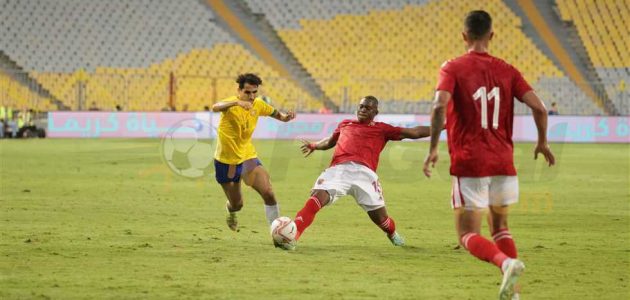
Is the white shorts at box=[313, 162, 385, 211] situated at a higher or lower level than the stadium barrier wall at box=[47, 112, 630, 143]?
higher

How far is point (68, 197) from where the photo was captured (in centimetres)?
1534

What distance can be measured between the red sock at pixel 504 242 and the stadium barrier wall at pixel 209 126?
102 feet

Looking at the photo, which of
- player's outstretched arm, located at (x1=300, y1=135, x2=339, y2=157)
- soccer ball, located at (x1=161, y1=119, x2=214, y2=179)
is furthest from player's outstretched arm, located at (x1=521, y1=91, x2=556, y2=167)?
soccer ball, located at (x1=161, y1=119, x2=214, y2=179)

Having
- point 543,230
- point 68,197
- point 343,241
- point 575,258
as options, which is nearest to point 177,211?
point 68,197

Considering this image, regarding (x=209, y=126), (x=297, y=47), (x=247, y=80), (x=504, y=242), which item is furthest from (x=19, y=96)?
(x=504, y=242)

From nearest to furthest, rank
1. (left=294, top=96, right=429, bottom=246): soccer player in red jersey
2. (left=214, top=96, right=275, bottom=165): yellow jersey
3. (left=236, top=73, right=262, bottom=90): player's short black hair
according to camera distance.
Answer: (left=294, top=96, right=429, bottom=246): soccer player in red jersey < (left=236, top=73, right=262, bottom=90): player's short black hair < (left=214, top=96, right=275, bottom=165): yellow jersey

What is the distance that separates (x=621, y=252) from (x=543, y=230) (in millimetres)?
1981

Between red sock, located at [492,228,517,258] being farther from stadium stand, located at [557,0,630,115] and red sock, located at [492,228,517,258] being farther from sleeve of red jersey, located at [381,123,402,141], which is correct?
stadium stand, located at [557,0,630,115]

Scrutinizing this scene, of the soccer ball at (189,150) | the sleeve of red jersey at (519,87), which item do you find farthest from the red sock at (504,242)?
the soccer ball at (189,150)

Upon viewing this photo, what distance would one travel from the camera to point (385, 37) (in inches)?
1781

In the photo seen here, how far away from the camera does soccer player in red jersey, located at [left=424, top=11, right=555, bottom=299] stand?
6.54 m

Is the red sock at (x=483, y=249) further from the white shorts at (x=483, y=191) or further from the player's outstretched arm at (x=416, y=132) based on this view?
the player's outstretched arm at (x=416, y=132)

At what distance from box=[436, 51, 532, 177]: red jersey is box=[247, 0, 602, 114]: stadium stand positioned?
36594mm

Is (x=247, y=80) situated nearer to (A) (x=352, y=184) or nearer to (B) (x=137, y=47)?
(A) (x=352, y=184)
